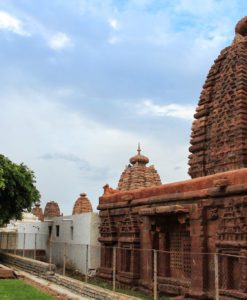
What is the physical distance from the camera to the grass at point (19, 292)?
45.9 ft

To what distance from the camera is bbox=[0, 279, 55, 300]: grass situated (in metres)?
14.0

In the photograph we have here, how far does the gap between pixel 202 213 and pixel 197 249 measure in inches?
46.5

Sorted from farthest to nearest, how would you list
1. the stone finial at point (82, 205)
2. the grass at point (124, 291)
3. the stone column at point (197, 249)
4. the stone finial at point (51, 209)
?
the stone finial at point (51, 209) → the stone finial at point (82, 205) → the grass at point (124, 291) → the stone column at point (197, 249)

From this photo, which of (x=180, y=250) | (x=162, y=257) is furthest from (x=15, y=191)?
(x=180, y=250)

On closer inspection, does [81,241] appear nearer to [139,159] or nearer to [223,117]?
[139,159]

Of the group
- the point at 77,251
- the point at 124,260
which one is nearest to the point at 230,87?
the point at 124,260

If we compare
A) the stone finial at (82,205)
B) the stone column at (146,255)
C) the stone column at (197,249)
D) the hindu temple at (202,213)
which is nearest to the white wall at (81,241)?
the hindu temple at (202,213)

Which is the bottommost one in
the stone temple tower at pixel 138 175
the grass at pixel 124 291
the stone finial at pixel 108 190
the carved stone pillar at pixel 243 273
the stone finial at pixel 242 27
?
the grass at pixel 124 291

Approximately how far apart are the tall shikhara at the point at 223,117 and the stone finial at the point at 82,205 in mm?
21850

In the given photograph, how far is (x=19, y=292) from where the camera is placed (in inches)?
588

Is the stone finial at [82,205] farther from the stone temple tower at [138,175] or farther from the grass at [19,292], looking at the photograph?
the grass at [19,292]

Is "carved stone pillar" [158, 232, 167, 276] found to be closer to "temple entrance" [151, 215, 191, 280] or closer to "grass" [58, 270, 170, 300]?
"temple entrance" [151, 215, 191, 280]

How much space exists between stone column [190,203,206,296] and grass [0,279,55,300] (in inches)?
183

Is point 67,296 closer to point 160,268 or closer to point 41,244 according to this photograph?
point 160,268
